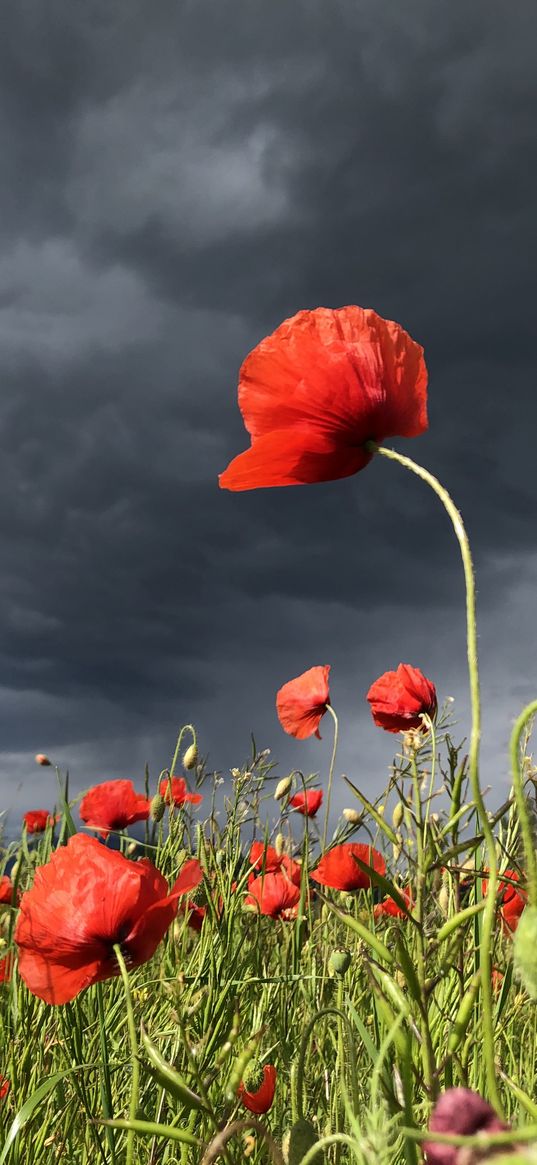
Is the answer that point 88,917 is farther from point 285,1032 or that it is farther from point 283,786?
point 283,786

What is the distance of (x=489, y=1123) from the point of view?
37 centimetres

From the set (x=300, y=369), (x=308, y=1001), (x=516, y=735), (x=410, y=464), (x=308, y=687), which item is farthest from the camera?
(x=308, y=687)

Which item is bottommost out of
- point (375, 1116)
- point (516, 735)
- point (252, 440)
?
point (375, 1116)

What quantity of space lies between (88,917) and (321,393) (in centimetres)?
90

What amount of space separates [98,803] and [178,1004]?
2.01 meters

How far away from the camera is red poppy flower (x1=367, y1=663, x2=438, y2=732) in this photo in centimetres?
265

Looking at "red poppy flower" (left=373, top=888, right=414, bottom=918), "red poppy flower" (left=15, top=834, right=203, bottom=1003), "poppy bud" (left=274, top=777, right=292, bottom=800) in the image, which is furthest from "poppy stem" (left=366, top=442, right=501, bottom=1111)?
"poppy bud" (left=274, top=777, right=292, bottom=800)

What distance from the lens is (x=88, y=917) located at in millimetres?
1385

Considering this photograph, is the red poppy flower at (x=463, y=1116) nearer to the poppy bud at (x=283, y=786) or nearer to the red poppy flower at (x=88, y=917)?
the red poppy flower at (x=88, y=917)

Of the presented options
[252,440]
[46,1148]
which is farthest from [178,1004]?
[46,1148]

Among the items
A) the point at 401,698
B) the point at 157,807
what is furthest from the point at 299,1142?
the point at 401,698

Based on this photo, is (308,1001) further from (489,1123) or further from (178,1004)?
(489,1123)

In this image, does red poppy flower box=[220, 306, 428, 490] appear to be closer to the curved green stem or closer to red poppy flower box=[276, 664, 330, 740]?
the curved green stem

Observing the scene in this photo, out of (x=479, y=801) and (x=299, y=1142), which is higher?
(x=479, y=801)
